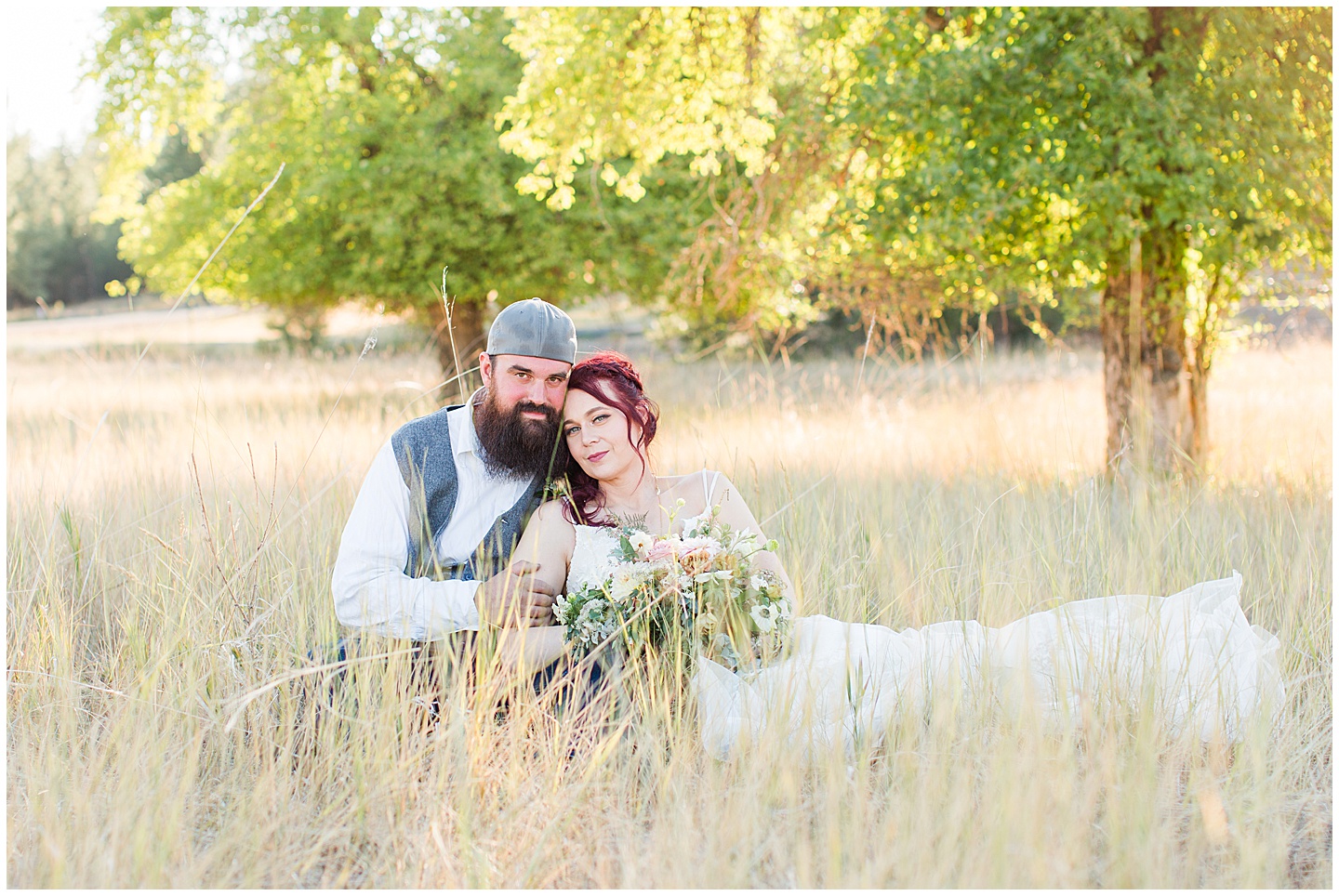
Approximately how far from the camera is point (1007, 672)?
2.85 metres

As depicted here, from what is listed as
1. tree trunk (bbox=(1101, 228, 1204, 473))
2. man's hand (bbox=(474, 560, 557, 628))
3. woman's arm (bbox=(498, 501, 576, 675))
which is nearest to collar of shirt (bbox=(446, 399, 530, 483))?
woman's arm (bbox=(498, 501, 576, 675))

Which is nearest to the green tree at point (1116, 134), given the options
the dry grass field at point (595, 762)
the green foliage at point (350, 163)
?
the dry grass field at point (595, 762)

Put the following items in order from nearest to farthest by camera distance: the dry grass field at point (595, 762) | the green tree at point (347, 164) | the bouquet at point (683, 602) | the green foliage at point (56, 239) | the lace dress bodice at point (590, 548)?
the dry grass field at point (595, 762)
the bouquet at point (683, 602)
the lace dress bodice at point (590, 548)
the green tree at point (347, 164)
the green foliage at point (56, 239)

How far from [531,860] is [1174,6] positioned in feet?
20.1

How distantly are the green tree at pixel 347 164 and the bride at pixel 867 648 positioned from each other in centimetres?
720

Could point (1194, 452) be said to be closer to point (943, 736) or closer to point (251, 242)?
point (943, 736)

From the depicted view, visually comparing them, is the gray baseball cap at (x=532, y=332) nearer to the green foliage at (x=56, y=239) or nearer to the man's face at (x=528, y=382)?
the man's face at (x=528, y=382)

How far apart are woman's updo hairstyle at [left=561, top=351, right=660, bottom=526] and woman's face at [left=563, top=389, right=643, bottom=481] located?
0.06 ft

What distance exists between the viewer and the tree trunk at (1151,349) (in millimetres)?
6285

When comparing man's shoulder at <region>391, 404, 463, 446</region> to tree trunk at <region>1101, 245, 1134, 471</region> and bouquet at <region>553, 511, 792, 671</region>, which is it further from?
tree trunk at <region>1101, 245, 1134, 471</region>

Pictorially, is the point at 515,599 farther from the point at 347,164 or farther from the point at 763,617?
the point at 347,164

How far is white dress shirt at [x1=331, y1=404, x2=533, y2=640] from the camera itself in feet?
9.71

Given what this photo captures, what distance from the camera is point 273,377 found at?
12.8m

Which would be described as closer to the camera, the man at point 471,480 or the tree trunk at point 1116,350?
the man at point 471,480
